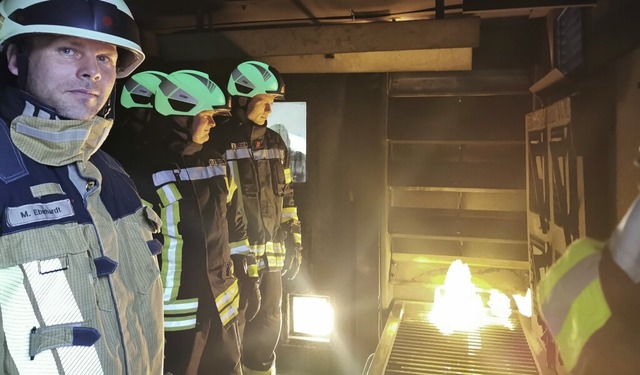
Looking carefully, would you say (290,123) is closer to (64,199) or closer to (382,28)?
(382,28)

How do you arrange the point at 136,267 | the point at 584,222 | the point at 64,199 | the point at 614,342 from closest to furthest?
the point at 614,342, the point at 64,199, the point at 136,267, the point at 584,222

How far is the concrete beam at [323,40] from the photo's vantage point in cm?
363

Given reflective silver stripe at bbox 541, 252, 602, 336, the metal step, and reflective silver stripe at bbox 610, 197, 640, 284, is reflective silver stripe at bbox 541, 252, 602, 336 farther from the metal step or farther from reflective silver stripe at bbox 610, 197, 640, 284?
the metal step

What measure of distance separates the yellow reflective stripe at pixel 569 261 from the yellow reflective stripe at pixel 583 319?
0.08 metres

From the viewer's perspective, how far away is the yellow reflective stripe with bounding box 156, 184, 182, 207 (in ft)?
9.74

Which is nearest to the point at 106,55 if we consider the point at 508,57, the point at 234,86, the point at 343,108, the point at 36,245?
the point at 36,245

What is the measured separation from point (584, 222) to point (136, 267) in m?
2.24

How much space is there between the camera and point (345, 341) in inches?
195

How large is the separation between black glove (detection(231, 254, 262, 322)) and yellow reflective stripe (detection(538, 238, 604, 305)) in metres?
3.09

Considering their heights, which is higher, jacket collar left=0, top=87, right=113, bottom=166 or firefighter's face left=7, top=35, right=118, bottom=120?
firefighter's face left=7, top=35, right=118, bottom=120

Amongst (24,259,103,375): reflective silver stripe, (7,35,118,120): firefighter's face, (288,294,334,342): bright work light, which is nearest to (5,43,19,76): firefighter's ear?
(7,35,118,120): firefighter's face

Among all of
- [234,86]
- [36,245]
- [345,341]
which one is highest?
[234,86]

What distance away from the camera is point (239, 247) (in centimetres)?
396

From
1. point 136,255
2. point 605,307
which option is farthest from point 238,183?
point 605,307
